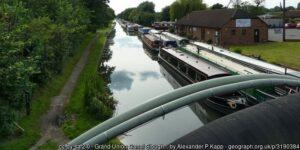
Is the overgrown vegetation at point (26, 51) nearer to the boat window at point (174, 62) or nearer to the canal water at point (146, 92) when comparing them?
the canal water at point (146, 92)

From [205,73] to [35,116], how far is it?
1185 cm

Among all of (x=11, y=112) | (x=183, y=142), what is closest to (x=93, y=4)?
(x=11, y=112)

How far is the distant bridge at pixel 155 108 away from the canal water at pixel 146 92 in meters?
1.08

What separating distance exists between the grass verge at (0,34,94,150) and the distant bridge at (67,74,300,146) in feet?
21.2

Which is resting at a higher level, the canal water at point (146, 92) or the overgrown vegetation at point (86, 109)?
the overgrown vegetation at point (86, 109)

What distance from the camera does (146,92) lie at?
111 feet

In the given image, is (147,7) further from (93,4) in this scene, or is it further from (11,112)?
(11,112)

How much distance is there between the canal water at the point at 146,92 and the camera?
2143 centimetres

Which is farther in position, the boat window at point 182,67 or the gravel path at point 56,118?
the boat window at point 182,67

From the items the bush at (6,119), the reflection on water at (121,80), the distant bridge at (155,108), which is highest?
the distant bridge at (155,108)

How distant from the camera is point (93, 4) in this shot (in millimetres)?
63500

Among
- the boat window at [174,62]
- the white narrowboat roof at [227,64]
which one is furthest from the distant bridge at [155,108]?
the boat window at [174,62]

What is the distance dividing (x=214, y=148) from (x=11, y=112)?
10230mm

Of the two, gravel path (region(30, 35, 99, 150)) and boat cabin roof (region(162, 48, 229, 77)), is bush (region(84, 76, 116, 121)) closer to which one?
gravel path (region(30, 35, 99, 150))
